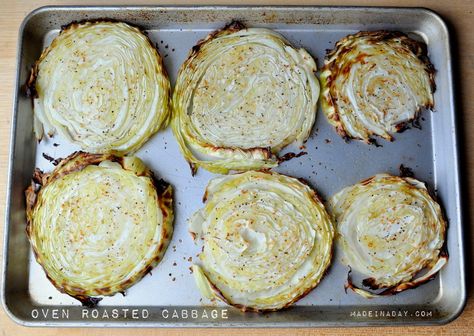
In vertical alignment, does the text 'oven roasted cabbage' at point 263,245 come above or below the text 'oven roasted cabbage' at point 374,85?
below

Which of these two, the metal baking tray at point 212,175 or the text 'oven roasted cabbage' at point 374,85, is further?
the text 'oven roasted cabbage' at point 374,85

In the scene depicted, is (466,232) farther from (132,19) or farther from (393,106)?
(132,19)

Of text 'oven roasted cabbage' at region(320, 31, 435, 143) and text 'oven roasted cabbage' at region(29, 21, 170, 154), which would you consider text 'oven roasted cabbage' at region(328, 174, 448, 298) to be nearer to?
text 'oven roasted cabbage' at region(320, 31, 435, 143)

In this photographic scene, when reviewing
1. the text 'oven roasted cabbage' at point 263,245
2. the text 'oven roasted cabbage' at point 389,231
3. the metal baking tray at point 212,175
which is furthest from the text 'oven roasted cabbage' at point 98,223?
the text 'oven roasted cabbage' at point 389,231

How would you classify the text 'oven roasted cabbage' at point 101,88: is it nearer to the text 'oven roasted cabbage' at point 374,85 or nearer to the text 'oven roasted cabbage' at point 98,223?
the text 'oven roasted cabbage' at point 98,223

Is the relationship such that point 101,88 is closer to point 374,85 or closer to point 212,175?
point 212,175

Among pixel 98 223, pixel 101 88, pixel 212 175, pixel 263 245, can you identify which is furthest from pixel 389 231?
pixel 101 88

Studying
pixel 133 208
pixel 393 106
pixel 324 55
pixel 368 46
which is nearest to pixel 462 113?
pixel 393 106
